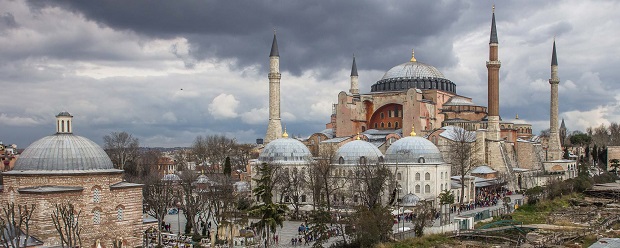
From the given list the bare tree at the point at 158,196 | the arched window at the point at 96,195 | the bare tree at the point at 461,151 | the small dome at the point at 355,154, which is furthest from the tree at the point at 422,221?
the arched window at the point at 96,195

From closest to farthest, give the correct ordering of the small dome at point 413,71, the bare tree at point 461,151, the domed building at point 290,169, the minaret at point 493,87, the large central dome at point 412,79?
the domed building at point 290,169, the bare tree at point 461,151, the minaret at point 493,87, the large central dome at point 412,79, the small dome at point 413,71

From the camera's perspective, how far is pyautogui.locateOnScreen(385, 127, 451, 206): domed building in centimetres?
3388

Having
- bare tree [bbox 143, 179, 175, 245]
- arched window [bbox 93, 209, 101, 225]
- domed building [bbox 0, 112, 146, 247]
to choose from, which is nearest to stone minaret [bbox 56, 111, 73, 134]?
domed building [bbox 0, 112, 146, 247]

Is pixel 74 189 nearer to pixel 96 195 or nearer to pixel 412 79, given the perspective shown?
pixel 96 195

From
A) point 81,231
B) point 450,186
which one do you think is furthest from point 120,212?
point 450,186

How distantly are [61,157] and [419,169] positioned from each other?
777 inches

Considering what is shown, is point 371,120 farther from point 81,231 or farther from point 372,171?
point 81,231

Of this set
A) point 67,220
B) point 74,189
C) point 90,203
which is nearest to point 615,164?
point 90,203

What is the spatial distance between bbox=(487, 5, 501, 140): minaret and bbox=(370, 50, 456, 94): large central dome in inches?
265

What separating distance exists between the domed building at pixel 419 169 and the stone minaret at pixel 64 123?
17.5 metres

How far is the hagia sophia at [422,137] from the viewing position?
34656mm

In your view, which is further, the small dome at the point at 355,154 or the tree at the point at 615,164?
the tree at the point at 615,164

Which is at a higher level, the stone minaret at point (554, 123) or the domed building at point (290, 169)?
the stone minaret at point (554, 123)

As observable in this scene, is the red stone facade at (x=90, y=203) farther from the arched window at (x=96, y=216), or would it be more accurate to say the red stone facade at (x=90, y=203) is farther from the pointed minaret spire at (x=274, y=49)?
the pointed minaret spire at (x=274, y=49)
